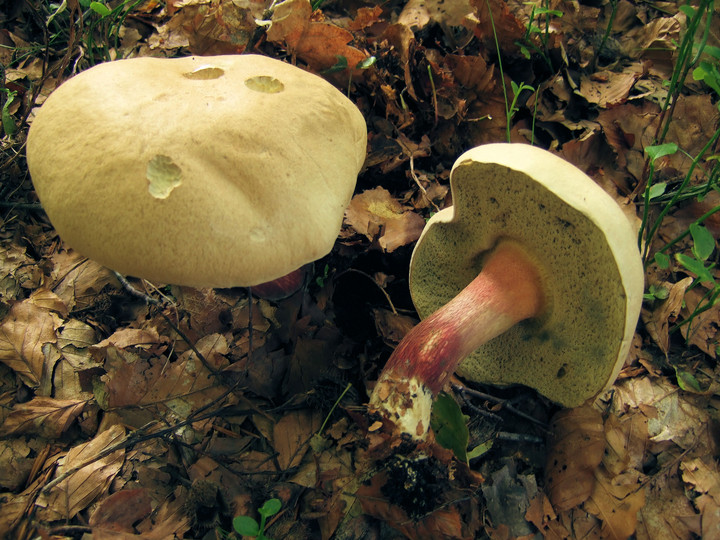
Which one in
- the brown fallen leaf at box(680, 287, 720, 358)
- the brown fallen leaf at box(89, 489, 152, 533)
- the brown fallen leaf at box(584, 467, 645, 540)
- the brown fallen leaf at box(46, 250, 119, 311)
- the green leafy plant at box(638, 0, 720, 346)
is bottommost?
the brown fallen leaf at box(584, 467, 645, 540)

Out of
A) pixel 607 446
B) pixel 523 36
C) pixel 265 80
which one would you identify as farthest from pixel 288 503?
pixel 523 36

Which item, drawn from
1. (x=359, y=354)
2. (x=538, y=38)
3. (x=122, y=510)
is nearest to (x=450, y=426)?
(x=359, y=354)

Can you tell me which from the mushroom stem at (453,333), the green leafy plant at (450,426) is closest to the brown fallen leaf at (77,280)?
the mushroom stem at (453,333)

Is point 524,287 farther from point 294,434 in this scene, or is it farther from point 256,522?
point 256,522

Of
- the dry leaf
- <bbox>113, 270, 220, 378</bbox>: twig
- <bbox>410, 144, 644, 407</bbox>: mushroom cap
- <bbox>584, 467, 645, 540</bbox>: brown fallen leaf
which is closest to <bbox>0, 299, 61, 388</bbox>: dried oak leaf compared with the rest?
<bbox>113, 270, 220, 378</bbox>: twig

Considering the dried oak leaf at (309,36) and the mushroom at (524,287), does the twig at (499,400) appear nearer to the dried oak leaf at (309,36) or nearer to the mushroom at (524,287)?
the mushroom at (524,287)

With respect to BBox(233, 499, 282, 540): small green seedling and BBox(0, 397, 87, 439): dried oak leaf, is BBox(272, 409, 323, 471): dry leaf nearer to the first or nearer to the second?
BBox(233, 499, 282, 540): small green seedling
